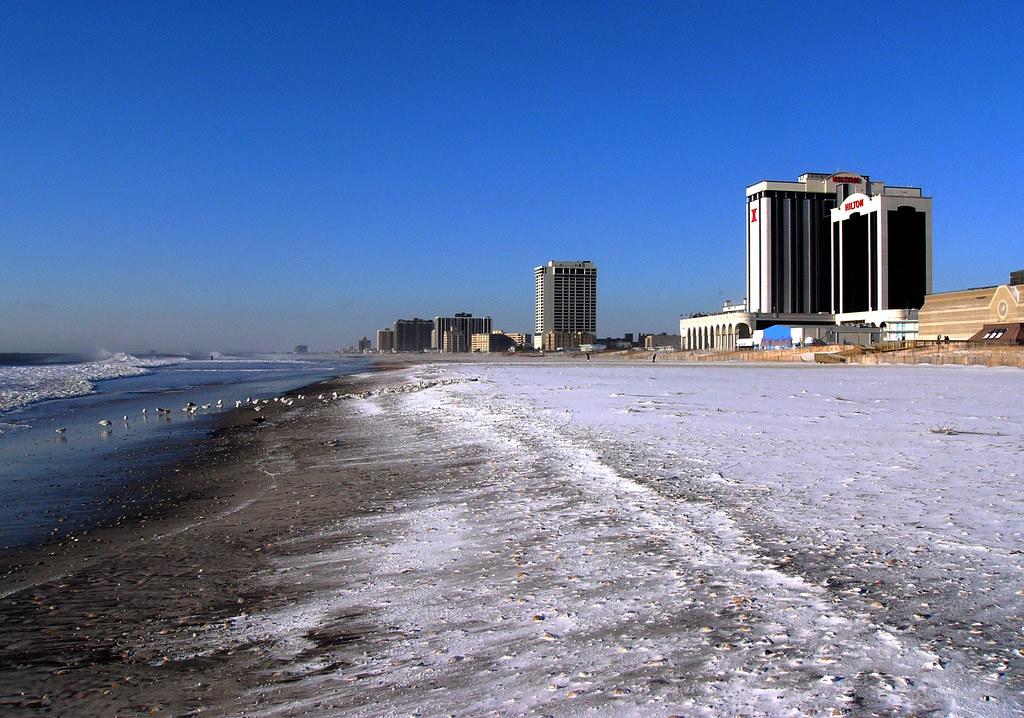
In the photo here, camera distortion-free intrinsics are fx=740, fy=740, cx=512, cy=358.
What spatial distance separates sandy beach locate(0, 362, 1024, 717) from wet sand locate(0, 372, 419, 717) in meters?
0.02

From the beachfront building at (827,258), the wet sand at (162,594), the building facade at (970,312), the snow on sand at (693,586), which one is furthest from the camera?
the beachfront building at (827,258)

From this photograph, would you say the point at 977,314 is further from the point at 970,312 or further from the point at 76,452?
the point at 76,452

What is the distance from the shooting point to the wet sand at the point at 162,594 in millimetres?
4098

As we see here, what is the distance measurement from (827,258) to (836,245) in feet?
35.7

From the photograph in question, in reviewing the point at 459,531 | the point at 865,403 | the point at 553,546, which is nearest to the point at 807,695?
the point at 553,546

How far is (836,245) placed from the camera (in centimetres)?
17575

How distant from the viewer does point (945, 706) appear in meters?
3.37

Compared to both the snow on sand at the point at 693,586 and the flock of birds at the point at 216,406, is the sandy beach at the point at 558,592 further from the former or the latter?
the flock of birds at the point at 216,406

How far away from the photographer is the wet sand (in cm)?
410

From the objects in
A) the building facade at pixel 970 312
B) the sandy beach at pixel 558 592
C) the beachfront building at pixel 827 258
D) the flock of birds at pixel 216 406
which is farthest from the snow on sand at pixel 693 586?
the beachfront building at pixel 827 258

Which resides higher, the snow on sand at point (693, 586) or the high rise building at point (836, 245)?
the high rise building at point (836, 245)

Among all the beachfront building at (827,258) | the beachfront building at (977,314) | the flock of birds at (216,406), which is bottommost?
the flock of birds at (216,406)

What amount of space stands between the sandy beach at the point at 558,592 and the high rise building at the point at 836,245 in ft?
565

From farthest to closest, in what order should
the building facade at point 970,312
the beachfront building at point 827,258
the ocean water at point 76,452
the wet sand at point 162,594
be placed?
the beachfront building at point 827,258
the building facade at point 970,312
the ocean water at point 76,452
the wet sand at point 162,594
